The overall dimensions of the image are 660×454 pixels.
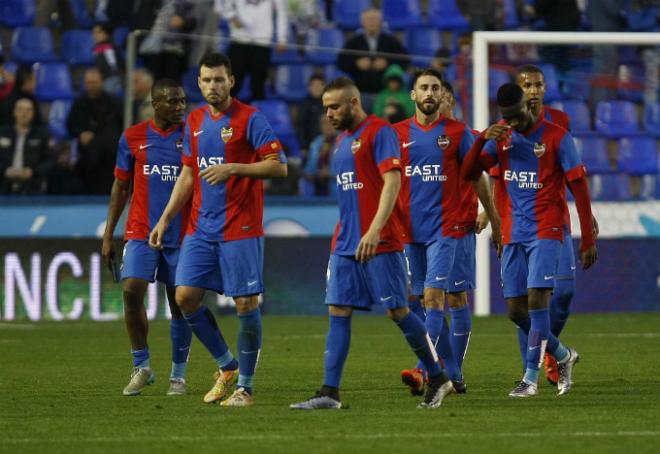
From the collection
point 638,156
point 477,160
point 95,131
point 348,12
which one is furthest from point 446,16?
point 477,160

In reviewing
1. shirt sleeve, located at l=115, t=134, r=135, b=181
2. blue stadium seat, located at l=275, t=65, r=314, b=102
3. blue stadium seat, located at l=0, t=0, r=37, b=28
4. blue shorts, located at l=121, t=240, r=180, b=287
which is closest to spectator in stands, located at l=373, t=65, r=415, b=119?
blue stadium seat, located at l=275, t=65, r=314, b=102

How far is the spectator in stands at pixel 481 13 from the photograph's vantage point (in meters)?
19.1

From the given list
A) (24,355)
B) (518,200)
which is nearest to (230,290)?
(518,200)

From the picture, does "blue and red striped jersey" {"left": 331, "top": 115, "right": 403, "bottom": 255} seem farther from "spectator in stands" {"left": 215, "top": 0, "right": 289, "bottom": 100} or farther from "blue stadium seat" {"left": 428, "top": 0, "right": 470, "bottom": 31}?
"blue stadium seat" {"left": 428, "top": 0, "right": 470, "bottom": 31}

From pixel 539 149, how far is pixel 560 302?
1322mm

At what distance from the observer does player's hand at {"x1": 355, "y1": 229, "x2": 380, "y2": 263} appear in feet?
23.1

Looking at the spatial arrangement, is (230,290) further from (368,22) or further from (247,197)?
(368,22)

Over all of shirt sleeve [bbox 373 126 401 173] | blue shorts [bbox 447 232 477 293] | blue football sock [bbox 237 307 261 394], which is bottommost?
blue football sock [bbox 237 307 261 394]

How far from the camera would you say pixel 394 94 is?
1678 centimetres

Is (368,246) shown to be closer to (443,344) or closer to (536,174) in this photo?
(443,344)

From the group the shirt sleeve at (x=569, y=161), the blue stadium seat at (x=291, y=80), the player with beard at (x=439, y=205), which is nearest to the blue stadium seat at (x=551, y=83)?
the blue stadium seat at (x=291, y=80)

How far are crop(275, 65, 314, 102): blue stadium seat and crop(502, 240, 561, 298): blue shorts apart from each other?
31.9 feet

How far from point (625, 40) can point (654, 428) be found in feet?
32.7

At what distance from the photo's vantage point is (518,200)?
8281mm
